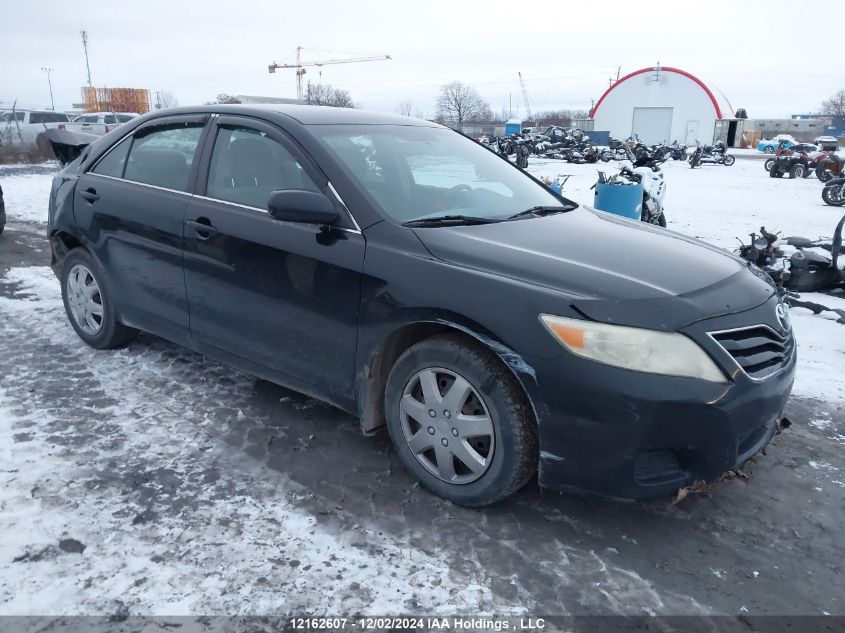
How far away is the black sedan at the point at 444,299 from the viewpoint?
7.85 feet

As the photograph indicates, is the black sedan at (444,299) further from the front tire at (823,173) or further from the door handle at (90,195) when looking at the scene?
the front tire at (823,173)

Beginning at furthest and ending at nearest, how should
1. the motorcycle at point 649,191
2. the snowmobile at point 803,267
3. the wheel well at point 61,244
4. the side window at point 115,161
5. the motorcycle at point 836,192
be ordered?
the motorcycle at point 836,192 < the motorcycle at point 649,191 < the snowmobile at point 803,267 < the wheel well at point 61,244 < the side window at point 115,161

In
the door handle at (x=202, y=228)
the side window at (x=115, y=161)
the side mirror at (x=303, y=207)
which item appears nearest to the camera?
the side mirror at (x=303, y=207)

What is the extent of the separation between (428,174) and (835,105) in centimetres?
12718

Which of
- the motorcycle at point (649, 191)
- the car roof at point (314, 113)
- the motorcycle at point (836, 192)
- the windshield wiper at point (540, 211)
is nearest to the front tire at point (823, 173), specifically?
the motorcycle at point (836, 192)

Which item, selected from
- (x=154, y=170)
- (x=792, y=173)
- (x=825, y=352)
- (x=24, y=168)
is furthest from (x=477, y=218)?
(x=792, y=173)

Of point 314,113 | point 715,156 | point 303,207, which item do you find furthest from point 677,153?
point 303,207

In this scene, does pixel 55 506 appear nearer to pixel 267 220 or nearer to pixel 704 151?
pixel 267 220

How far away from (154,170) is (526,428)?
9.34ft

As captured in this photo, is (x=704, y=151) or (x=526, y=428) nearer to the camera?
(x=526, y=428)

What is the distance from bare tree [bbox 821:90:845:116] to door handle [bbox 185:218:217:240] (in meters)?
121

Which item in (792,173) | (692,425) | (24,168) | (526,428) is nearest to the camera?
(692,425)

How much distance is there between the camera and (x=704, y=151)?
105 feet

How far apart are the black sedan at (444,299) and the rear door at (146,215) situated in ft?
0.05
